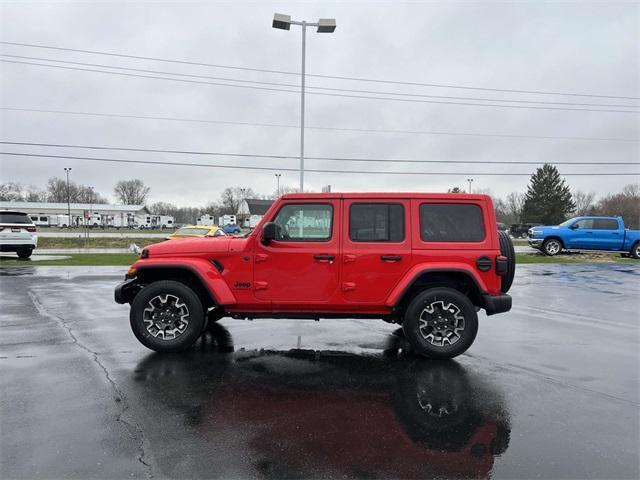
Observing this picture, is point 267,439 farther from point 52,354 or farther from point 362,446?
point 52,354

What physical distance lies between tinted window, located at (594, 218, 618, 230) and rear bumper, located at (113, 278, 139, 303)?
873 inches

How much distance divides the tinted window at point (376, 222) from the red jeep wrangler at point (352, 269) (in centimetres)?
1

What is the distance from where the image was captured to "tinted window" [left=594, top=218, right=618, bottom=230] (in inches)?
818

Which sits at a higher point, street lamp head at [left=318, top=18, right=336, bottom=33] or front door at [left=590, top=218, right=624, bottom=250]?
street lamp head at [left=318, top=18, right=336, bottom=33]

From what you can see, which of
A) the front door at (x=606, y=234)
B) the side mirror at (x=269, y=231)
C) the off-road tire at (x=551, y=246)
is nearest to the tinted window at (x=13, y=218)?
the side mirror at (x=269, y=231)

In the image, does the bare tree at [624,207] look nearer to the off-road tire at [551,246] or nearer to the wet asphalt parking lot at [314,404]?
the off-road tire at [551,246]

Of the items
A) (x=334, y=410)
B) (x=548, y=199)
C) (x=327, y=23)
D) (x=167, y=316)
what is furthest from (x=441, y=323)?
(x=548, y=199)

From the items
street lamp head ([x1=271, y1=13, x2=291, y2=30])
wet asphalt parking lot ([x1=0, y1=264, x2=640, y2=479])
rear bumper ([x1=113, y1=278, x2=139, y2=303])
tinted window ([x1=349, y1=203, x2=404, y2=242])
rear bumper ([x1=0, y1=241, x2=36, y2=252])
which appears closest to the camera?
wet asphalt parking lot ([x1=0, y1=264, x2=640, y2=479])

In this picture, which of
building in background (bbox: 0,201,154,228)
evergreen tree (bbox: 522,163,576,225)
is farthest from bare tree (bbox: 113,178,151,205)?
evergreen tree (bbox: 522,163,576,225)

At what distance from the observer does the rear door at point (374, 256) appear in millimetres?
5137

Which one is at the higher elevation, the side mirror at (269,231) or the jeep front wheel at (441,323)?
the side mirror at (269,231)

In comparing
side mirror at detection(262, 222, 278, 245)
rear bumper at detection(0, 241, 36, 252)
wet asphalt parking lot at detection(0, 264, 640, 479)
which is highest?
side mirror at detection(262, 222, 278, 245)

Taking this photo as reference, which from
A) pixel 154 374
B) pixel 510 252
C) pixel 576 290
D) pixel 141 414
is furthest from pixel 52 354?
pixel 576 290

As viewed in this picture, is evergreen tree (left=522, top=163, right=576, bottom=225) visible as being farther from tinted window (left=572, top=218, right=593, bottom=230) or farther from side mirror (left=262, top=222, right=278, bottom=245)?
side mirror (left=262, top=222, right=278, bottom=245)
